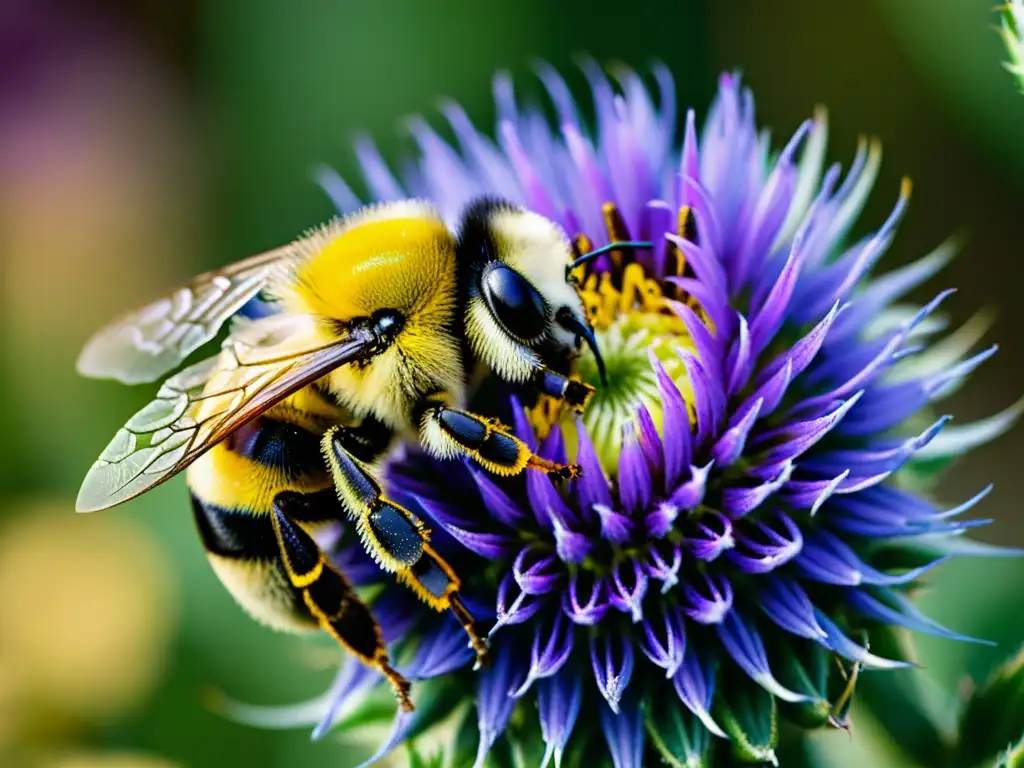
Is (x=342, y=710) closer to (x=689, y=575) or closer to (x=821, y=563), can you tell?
(x=689, y=575)

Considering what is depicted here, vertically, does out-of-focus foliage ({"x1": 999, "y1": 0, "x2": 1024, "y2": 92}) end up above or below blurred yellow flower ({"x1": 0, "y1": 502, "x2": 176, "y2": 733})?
below

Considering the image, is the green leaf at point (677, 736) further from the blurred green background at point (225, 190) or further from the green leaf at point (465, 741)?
the blurred green background at point (225, 190)

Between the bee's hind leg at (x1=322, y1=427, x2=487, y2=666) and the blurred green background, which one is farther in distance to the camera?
the blurred green background

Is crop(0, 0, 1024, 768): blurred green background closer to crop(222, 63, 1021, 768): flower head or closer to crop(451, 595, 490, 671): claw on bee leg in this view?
crop(222, 63, 1021, 768): flower head

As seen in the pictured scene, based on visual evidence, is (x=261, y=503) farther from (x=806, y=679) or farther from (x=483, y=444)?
(x=806, y=679)

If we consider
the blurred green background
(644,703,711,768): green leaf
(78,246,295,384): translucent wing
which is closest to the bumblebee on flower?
(644,703,711,768): green leaf

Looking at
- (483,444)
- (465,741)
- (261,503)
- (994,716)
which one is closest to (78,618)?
(261,503)
